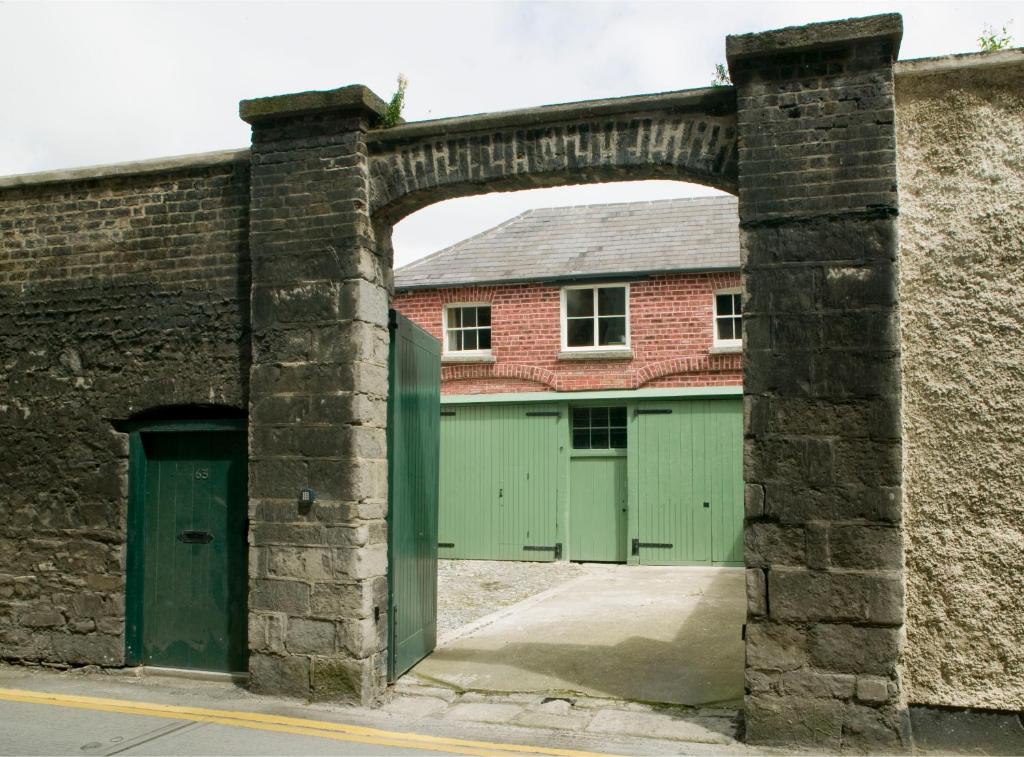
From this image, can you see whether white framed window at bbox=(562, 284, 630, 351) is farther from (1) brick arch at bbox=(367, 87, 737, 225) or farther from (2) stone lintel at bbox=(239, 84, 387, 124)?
(2) stone lintel at bbox=(239, 84, 387, 124)

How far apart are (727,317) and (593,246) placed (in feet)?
9.87

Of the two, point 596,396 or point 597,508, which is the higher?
point 596,396

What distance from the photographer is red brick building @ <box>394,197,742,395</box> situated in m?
15.9

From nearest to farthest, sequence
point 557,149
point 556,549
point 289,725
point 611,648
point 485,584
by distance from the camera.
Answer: point 289,725 < point 557,149 < point 611,648 < point 485,584 < point 556,549

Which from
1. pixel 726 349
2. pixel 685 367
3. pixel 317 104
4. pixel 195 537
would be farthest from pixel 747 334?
pixel 685 367

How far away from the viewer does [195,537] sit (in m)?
7.26

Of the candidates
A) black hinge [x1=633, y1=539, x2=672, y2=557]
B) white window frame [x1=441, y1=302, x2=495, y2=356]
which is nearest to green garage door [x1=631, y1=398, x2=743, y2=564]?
black hinge [x1=633, y1=539, x2=672, y2=557]

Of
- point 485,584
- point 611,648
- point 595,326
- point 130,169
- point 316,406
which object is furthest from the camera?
point 595,326

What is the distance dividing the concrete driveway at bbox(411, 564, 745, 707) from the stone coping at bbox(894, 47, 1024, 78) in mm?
4430

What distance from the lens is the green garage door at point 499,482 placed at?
16375mm

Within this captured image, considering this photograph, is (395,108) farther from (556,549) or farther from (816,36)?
(556,549)

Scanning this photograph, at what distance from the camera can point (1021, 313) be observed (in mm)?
5598

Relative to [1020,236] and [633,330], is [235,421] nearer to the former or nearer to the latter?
[1020,236]

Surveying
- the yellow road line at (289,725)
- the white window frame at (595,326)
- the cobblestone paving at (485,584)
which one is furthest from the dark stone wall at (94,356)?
the white window frame at (595,326)
